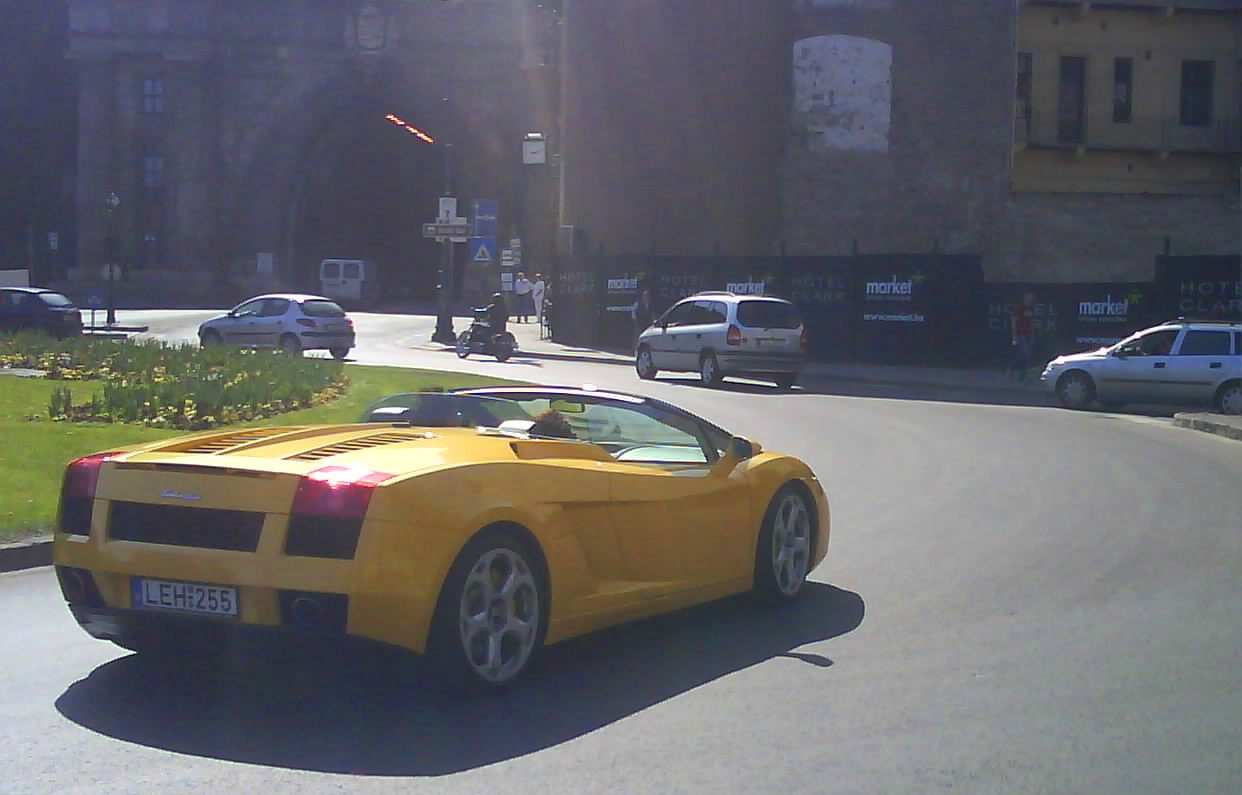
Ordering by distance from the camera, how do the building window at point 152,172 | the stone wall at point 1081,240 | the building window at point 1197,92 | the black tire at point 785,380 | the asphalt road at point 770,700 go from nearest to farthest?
the asphalt road at point 770,700 < the black tire at point 785,380 < the stone wall at point 1081,240 < the building window at point 1197,92 < the building window at point 152,172

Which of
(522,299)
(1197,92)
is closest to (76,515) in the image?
(1197,92)

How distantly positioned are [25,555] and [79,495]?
3.48 meters

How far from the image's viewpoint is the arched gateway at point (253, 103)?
71688mm

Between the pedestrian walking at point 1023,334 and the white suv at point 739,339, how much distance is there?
5377mm

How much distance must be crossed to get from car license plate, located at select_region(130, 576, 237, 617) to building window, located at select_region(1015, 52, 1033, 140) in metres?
44.6

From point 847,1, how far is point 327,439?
38.7 metres

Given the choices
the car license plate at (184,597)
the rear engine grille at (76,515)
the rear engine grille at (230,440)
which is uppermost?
the rear engine grille at (230,440)

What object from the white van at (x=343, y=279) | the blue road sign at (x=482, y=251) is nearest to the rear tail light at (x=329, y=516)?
the blue road sign at (x=482, y=251)

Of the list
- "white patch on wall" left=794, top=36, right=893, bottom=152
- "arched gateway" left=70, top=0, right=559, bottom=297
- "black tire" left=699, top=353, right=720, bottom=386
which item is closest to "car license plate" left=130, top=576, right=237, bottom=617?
"black tire" left=699, top=353, right=720, bottom=386

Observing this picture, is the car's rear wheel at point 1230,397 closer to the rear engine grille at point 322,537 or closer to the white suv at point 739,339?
the white suv at point 739,339

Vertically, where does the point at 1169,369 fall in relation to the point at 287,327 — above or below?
below

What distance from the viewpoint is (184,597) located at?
19.8 ft

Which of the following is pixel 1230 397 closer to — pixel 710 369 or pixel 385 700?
pixel 710 369

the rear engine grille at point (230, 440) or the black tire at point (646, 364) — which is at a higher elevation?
the rear engine grille at point (230, 440)
